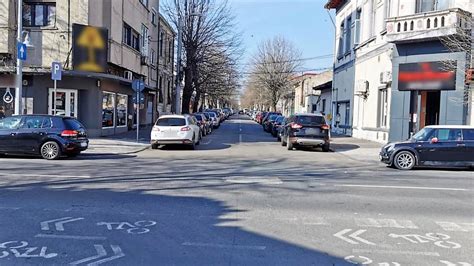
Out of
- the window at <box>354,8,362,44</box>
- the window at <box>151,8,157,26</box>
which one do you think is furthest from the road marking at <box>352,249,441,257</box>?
the window at <box>151,8,157,26</box>

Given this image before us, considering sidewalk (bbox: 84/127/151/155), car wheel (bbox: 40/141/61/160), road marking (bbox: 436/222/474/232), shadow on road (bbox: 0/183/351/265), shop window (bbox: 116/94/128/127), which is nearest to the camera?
shadow on road (bbox: 0/183/351/265)

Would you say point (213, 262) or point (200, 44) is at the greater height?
point (200, 44)

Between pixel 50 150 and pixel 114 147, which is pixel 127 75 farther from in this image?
pixel 50 150

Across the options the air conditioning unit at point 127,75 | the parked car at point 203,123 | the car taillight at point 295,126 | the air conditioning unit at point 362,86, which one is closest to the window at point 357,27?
the air conditioning unit at point 362,86

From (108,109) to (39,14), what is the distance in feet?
20.0

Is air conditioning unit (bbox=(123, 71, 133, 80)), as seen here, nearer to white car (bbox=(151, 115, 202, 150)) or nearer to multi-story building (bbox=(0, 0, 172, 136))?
multi-story building (bbox=(0, 0, 172, 136))

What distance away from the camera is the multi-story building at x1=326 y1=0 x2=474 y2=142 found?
20234mm

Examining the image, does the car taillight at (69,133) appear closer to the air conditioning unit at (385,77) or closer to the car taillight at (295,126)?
the car taillight at (295,126)

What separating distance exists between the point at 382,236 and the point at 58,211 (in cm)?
490

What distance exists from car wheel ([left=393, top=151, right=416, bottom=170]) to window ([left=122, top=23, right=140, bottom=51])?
59.1ft

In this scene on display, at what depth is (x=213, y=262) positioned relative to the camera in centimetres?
516

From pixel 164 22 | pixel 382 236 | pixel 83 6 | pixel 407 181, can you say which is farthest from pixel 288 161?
pixel 164 22

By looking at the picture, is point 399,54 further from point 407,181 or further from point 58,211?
point 58,211

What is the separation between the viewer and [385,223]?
7.21 m
